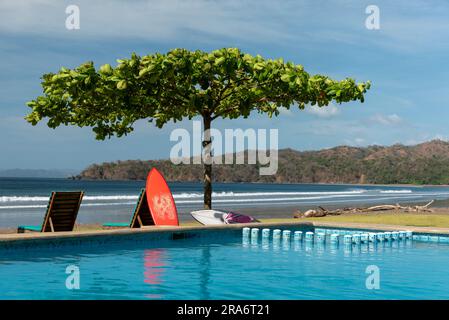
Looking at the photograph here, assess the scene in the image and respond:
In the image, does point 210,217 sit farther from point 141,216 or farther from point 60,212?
point 60,212

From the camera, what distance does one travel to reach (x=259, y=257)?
15.3 m

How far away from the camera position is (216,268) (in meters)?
13.6

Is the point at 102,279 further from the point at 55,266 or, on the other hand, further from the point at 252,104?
the point at 252,104

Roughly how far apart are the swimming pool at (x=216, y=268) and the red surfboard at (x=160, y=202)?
116 cm

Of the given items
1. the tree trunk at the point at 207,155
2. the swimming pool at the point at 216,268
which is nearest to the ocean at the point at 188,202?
the tree trunk at the point at 207,155

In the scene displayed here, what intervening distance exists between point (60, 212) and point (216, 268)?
5.72m

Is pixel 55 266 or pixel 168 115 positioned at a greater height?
pixel 168 115

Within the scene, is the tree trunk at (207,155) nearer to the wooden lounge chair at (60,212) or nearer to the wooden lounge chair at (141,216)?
the wooden lounge chair at (141,216)

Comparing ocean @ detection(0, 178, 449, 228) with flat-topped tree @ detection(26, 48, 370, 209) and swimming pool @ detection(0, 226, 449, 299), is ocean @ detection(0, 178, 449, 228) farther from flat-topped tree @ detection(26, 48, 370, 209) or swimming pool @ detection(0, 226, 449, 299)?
swimming pool @ detection(0, 226, 449, 299)

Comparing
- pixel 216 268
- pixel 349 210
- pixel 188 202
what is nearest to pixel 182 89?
pixel 216 268

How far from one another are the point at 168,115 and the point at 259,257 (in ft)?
33.2
